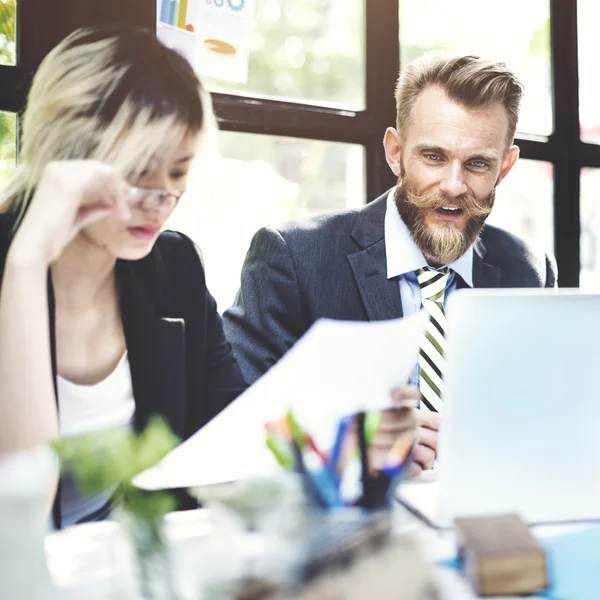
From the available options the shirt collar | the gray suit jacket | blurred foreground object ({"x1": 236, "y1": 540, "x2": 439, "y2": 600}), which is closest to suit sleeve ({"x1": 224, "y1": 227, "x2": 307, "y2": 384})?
the gray suit jacket

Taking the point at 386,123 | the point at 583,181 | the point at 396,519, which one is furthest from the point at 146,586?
the point at 583,181

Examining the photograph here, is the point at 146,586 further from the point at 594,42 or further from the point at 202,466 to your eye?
the point at 594,42

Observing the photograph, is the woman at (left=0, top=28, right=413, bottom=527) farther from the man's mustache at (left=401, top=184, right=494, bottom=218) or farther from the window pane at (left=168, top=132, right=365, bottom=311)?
the man's mustache at (left=401, top=184, right=494, bottom=218)

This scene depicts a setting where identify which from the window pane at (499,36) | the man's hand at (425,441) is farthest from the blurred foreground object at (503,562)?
the window pane at (499,36)

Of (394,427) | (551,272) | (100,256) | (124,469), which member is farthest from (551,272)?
(124,469)

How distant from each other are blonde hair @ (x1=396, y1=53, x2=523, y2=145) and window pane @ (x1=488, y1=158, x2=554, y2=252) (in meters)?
0.22

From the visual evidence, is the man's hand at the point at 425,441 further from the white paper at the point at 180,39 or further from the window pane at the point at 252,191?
the white paper at the point at 180,39

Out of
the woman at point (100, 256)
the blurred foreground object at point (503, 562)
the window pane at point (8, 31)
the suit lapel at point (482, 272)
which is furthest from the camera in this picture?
the suit lapel at point (482, 272)

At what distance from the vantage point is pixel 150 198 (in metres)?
1.22

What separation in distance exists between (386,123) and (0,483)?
1375 mm

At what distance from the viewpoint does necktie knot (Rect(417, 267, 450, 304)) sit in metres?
1.63

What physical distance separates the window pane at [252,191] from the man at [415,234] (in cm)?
4

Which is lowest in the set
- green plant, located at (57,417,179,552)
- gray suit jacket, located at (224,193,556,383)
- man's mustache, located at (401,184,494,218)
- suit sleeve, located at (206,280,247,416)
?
green plant, located at (57,417,179,552)

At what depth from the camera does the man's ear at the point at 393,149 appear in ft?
5.50
